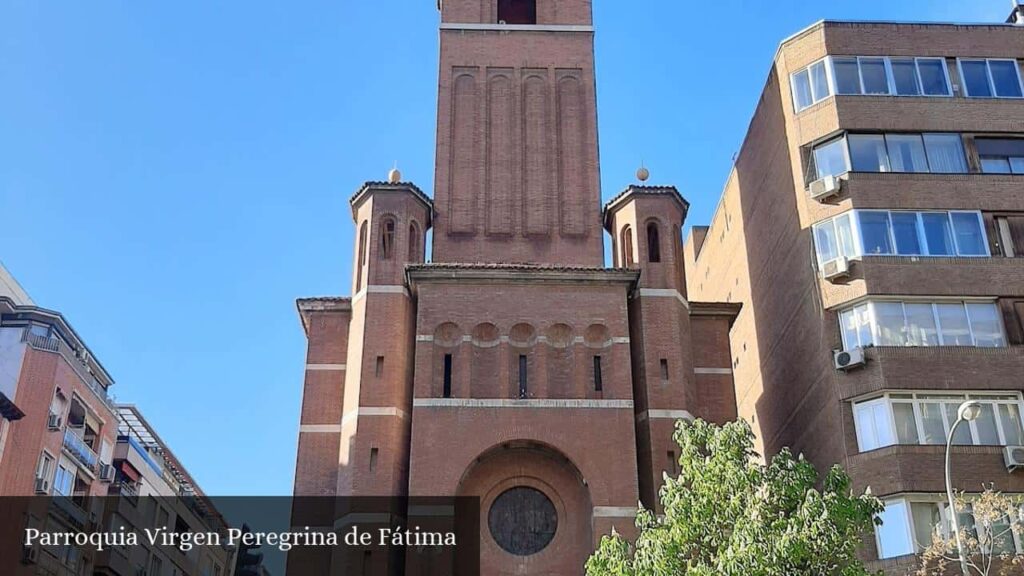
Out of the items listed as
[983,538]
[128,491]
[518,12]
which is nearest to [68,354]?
[128,491]

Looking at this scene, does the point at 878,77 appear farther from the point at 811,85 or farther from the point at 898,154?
the point at 898,154

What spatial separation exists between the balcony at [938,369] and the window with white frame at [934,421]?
1.05ft

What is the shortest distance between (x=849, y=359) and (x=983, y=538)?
8.17 metres

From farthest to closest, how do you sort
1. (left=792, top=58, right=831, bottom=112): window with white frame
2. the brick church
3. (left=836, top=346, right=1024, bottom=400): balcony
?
(left=792, top=58, right=831, bottom=112): window with white frame < the brick church < (left=836, top=346, right=1024, bottom=400): balcony

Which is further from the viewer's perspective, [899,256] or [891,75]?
[891,75]

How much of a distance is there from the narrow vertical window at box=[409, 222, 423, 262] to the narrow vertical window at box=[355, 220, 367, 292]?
153 cm

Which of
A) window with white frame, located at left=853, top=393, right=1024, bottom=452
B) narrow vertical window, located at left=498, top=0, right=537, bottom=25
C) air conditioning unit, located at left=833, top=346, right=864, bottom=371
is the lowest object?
window with white frame, located at left=853, top=393, right=1024, bottom=452

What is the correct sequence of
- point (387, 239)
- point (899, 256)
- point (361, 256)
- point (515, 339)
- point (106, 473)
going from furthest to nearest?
point (106, 473) < point (361, 256) < point (387, 239) < point (515, 339) < point (899, 256)

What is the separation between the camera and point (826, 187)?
30.1m

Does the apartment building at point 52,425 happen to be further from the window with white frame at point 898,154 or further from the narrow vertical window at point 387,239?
the window with white frame at point 898,154

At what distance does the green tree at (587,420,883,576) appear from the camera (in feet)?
58.8

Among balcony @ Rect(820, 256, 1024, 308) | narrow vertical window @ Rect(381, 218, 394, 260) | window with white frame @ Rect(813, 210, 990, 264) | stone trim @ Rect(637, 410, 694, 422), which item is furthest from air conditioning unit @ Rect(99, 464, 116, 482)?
balcony @ Rect(820, 256, 1024, 308)

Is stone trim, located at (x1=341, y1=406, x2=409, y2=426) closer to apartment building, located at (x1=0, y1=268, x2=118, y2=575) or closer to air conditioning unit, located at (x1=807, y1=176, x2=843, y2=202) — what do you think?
air conditioning unit, located at (x1=807, y1=176, x2=843, y2=202)

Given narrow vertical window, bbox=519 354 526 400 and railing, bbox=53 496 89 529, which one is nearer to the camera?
narrow vertical window, bbox=519 354 526 400
